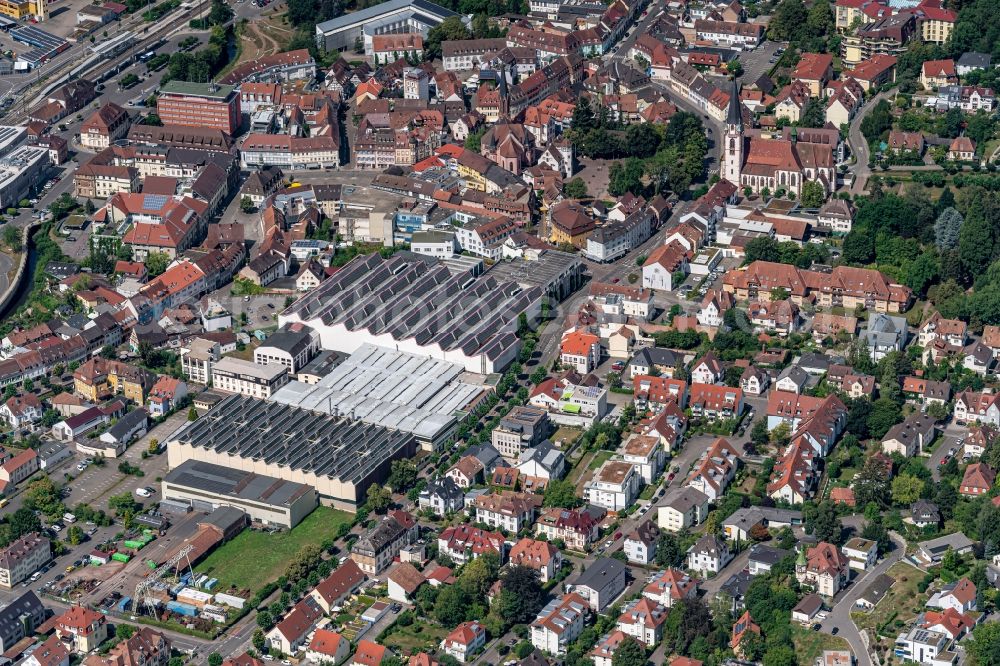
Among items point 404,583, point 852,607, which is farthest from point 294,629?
point 852,607

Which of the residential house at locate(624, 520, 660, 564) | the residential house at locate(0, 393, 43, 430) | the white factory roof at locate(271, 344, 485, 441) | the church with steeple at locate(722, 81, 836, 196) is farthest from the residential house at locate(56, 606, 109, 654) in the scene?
the church with steeple at locate(722, 81, 836, 196)

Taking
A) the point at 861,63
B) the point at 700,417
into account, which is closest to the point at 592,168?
the point at 861,63

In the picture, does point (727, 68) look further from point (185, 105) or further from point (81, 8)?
point (81, 8)

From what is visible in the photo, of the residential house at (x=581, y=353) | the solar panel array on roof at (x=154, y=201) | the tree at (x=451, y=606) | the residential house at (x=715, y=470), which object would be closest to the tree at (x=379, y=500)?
the tree at (x=451, y=606)

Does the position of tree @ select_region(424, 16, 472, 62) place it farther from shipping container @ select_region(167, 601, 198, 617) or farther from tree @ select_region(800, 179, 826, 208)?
shipping container @ select_region(167, 601, 198, 617)

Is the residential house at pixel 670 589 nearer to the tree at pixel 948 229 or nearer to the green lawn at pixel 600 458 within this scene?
the green lawn at pixel 600 458
